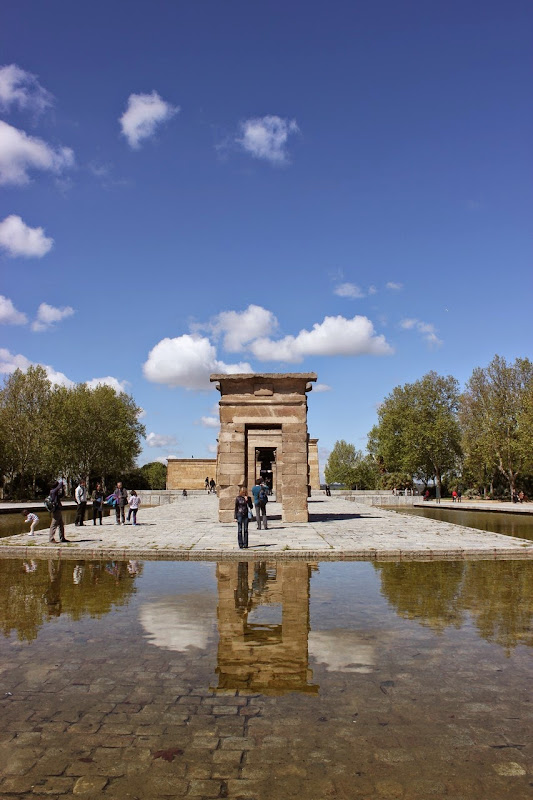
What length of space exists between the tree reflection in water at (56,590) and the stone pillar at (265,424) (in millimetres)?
9148

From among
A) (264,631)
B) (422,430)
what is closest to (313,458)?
(422,430)

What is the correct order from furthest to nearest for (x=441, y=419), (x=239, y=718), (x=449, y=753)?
1. (x=441, y=419)
2. (x=239, y=718)
3. (x=449, y=753)

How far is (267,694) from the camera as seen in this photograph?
14.7 feet

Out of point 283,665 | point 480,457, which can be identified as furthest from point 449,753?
point 480,457

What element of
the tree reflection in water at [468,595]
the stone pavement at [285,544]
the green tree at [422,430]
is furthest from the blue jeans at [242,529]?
the green tree at [422,430]

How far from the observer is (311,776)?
3312mm

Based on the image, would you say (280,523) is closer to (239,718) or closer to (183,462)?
(239,718)

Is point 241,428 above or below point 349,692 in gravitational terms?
above

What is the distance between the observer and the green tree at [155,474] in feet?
254

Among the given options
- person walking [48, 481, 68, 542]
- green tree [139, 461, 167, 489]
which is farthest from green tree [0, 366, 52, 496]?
person walking [48, 481, 68, 542]

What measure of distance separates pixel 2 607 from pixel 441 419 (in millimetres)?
52900

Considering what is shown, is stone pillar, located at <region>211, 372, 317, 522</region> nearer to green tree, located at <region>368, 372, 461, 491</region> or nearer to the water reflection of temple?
the water reflection of temple

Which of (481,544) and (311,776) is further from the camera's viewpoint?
(481,544)

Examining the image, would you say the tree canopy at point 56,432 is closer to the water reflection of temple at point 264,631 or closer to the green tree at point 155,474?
the green tree at point 155,474
